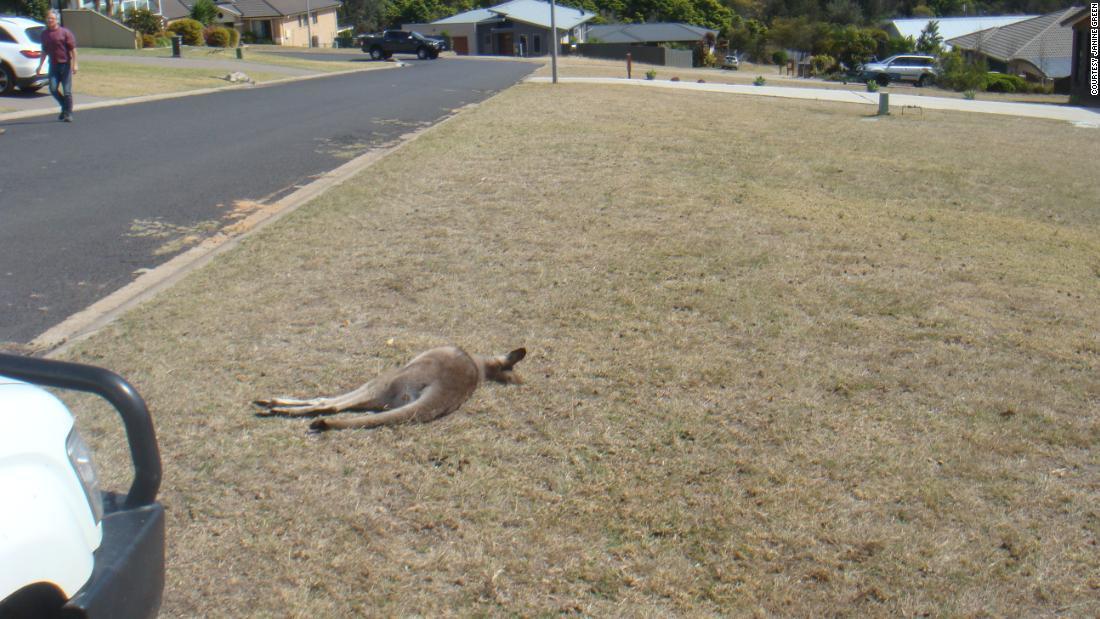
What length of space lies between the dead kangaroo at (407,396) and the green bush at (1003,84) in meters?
37.8

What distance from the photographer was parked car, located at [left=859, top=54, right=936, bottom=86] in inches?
1679

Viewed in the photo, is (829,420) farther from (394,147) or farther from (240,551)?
(394,147)

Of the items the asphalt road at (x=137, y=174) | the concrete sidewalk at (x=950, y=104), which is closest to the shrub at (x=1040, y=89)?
the concrete sidewalk at (x=950, y=104)

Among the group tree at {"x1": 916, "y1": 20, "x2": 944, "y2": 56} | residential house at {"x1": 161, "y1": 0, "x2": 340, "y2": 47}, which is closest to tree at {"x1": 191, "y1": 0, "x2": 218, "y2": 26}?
residential house at {"x1": 161, "y1": 0, "x2": 340, "y2": 47}

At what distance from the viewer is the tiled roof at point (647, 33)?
254 ft

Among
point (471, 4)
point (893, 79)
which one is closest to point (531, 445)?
point (893, 79)

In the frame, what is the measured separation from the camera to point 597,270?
697cm

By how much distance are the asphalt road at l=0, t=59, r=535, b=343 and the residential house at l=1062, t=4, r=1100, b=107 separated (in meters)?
20.8

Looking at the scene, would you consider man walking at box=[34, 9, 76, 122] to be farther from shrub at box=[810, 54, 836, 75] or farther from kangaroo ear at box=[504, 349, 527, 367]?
shrub at box=[810, 54, 836, 75]

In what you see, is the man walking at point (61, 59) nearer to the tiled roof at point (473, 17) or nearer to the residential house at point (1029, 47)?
the residential house at point (1029, 47)

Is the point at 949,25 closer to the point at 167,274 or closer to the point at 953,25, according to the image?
the point at 953,25

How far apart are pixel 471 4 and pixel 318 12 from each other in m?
26.7

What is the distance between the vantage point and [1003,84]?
3838 centimetres

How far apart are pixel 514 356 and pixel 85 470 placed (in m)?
2.83
